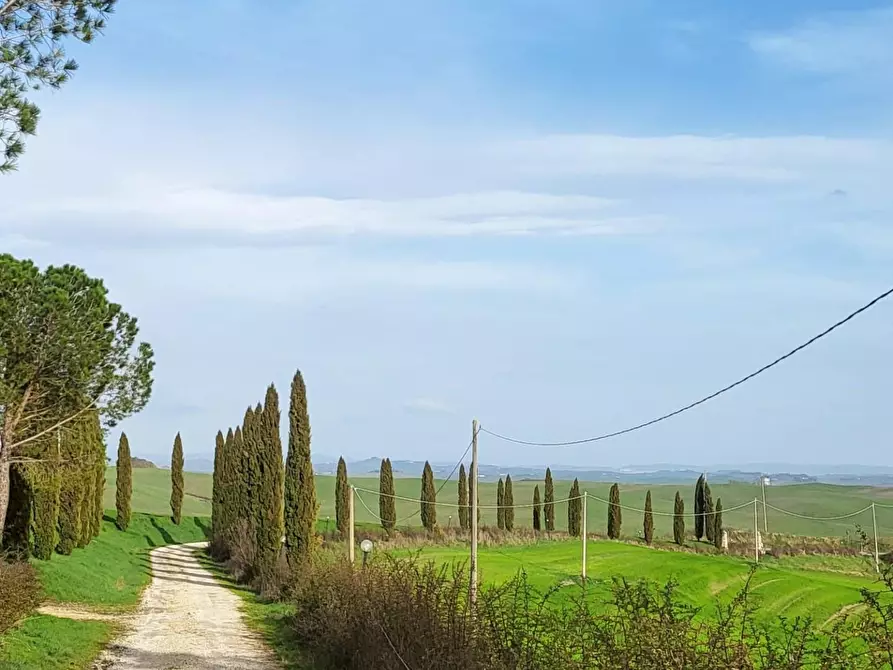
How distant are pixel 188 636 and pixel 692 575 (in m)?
20.0

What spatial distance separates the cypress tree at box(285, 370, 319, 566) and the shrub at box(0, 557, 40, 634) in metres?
6.81

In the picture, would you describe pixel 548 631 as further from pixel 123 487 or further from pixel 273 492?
pixel 123 487

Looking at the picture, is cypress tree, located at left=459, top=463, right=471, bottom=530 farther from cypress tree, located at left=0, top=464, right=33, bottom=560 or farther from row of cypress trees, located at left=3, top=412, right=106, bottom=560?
cypress tree, located at left=0, top=464, right=33, bottom=560

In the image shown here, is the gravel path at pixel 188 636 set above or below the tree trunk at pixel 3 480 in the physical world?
below

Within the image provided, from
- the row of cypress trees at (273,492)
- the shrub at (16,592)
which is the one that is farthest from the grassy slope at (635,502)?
the shrub at (16,592)

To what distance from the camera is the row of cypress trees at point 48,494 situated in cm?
2572

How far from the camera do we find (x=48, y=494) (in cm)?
2650

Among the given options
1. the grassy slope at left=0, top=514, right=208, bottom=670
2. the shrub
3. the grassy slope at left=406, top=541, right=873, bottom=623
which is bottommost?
the grassy slope at left=406, top=541, right=873, bottom=623

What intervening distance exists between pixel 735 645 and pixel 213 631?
13867 millimetres

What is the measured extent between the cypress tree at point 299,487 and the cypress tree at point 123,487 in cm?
2208

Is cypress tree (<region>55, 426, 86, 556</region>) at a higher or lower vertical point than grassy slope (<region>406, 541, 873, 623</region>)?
higher

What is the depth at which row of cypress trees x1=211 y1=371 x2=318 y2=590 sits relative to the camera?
27453 mm

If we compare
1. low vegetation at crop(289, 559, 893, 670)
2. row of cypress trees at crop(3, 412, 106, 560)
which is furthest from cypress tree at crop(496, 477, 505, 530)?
low vegetation at crop(289, 559, 893, 670)

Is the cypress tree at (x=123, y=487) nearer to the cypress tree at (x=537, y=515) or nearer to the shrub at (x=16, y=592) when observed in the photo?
the cypress tree at (x=537, y=515)
